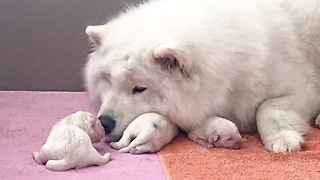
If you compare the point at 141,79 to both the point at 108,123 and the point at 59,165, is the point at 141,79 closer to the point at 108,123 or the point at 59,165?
the point at 108,123

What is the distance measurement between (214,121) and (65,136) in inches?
24.4

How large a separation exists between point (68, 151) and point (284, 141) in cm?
85

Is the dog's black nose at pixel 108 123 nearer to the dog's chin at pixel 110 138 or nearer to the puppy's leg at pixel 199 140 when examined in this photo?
the dog's chin at pixel 110 138

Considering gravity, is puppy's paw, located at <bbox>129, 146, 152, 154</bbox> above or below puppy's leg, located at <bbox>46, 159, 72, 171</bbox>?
below

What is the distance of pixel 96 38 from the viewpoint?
2910 mm

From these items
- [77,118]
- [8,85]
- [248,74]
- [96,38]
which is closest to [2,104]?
[8,85]

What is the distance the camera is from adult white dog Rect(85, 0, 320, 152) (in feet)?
8.55

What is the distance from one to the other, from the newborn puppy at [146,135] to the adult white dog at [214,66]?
0.23 ft

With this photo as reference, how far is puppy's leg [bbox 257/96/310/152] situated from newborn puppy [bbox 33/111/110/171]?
2.16 feet

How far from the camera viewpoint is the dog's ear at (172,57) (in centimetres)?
254

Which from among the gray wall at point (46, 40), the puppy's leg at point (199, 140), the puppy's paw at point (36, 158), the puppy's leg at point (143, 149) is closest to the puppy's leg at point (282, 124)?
the puppy's leg at point (199, 140)

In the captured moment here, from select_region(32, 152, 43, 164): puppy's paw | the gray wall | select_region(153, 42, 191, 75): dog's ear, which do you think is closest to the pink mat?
select_region(32, 152, 43, 164): puppy's paw

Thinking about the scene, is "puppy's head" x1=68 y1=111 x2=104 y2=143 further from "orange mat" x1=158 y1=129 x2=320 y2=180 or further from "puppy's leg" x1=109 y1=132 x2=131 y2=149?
"orange mat" x1=158 y1=129 x2=320 y2=180

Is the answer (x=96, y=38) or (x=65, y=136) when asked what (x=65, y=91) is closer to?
(x=96, y=38)
